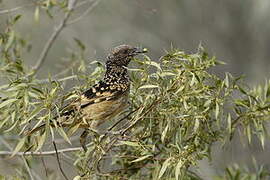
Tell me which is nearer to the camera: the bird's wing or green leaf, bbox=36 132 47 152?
green leaf, bbox=36 132 47 152

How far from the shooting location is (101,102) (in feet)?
11.9

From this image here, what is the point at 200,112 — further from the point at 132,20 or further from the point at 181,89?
the point at 132,20

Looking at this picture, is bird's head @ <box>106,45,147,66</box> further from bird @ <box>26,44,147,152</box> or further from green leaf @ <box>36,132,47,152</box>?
green leaf @ <box>36,132,47,152</box>

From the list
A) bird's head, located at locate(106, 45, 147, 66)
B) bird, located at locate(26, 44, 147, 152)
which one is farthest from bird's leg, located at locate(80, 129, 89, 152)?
bird's head, located at locate(106, 45, 147, 66)

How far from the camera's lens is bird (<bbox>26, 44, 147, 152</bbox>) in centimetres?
344

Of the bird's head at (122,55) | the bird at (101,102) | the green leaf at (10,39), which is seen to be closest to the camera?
the bird at (101,102)

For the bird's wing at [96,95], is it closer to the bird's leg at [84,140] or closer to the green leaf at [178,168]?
the bird's leg at [84,140]

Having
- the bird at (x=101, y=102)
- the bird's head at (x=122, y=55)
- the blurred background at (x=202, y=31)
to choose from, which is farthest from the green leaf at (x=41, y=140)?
the blurred background at (x=202, y=31)

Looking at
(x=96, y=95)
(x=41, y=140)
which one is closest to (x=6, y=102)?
(x=41, y=140)

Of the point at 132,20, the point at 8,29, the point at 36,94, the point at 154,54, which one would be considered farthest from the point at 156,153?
the point at 132,20

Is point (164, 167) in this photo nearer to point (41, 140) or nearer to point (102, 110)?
point (102, 110)

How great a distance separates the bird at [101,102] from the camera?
3.44 metres

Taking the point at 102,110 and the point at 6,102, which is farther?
the point at 102,110

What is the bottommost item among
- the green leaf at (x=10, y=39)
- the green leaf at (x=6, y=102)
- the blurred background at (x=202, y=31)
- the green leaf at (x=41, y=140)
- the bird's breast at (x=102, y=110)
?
the green leaf at (x=41, y=140)
